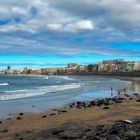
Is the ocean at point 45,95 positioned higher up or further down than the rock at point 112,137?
further down

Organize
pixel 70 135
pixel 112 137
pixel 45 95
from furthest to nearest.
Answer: pixel 45 95 < pixel 70 135 < pixel 112 137

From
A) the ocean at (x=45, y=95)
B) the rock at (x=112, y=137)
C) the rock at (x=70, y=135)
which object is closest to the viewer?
the rock at (x=112, y=137)

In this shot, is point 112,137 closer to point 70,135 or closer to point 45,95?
point 70,135

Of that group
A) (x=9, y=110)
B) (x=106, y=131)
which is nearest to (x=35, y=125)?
(x=106, y=131)

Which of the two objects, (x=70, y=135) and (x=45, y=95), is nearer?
(x=70, y=135)

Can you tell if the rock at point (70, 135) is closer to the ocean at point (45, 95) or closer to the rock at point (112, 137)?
the rock at point (112, 137)

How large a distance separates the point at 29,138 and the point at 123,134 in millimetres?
2939

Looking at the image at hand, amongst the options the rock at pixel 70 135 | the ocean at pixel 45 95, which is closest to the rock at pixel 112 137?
the rock at pixel 70 135

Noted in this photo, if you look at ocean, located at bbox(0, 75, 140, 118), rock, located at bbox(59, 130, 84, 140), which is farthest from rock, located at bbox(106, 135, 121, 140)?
ocean, located at bbox(0, 75, 140, 118)

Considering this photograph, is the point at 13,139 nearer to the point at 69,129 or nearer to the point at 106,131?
the point at 69,129

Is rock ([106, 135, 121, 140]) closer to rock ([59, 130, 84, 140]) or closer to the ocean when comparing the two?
rock ([59, 130, 84, 140])

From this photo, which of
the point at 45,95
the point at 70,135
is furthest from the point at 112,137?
the point at 45,95

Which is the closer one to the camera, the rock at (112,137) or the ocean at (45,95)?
the rock at (112,137)

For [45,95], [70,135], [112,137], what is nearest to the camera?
[112,137]
